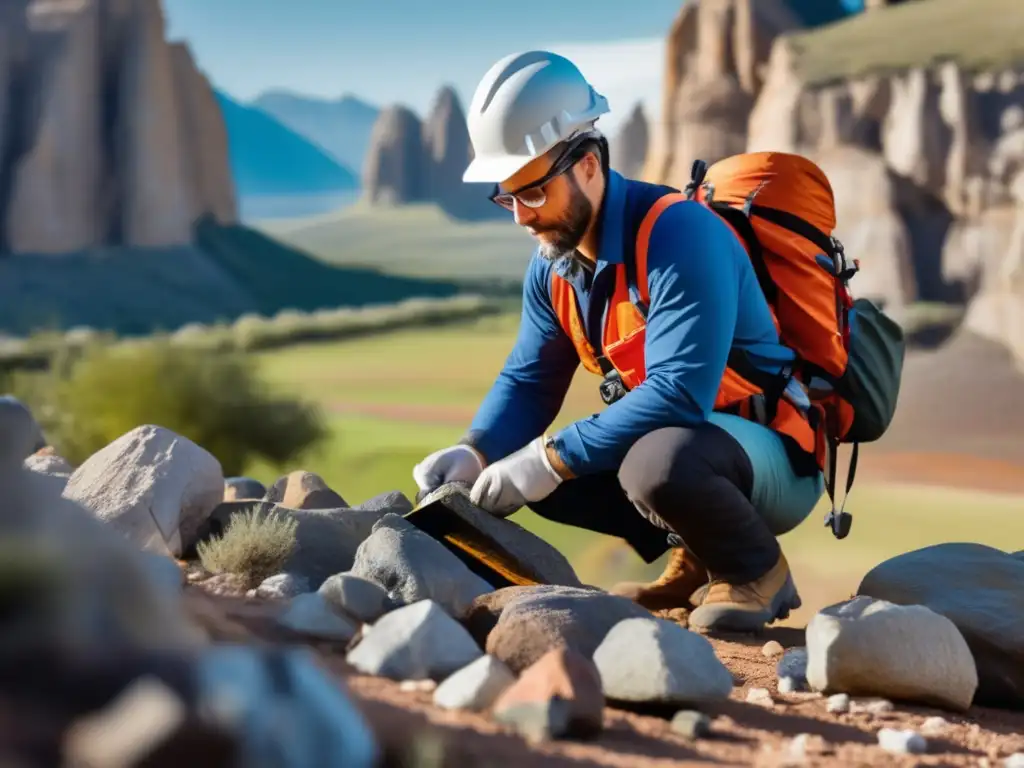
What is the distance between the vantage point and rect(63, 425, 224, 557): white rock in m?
4.99

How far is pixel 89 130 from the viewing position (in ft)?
137

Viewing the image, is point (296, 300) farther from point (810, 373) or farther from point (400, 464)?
point (810, 373)

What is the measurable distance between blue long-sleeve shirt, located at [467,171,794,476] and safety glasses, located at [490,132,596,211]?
0.17m

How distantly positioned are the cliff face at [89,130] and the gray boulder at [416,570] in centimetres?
3783

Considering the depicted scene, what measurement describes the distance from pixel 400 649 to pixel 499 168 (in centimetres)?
193

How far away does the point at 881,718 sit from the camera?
3.86m

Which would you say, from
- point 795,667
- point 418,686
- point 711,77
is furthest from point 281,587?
point 711,77

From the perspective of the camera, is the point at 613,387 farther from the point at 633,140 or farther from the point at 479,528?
the point at 633,140

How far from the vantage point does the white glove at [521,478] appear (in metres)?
4.69

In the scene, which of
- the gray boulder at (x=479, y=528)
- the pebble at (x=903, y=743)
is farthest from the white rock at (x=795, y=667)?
the gray boulder at (x=479, y=528)

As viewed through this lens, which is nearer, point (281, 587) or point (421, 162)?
point (281, 587)

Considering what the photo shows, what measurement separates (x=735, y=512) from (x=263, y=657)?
2803 mm

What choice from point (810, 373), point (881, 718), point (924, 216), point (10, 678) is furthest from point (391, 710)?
point (924, 216)

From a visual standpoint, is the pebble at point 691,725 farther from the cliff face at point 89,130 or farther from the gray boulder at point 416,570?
the cliff face at point 89,130
